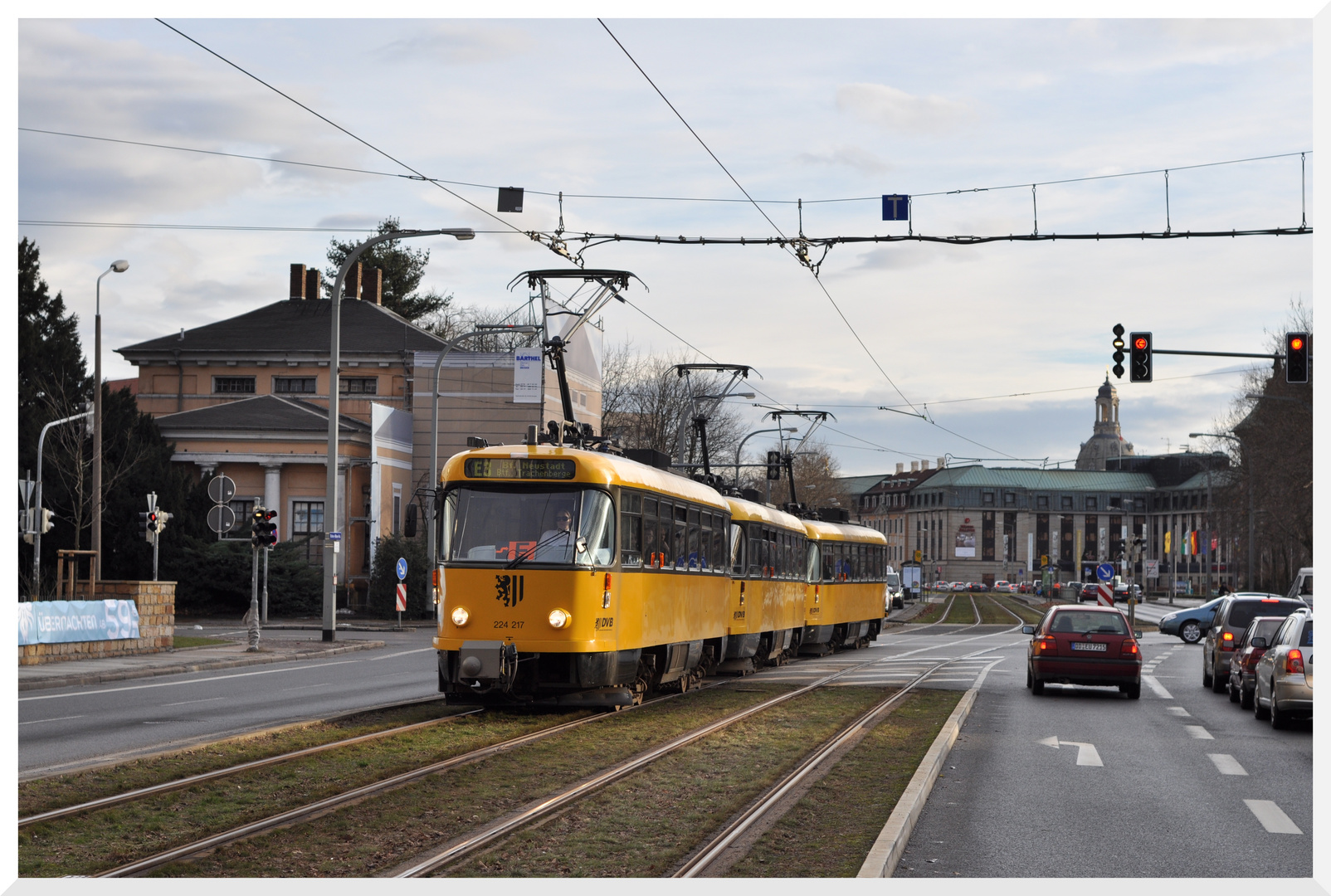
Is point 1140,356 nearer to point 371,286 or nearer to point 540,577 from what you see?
point 540,577

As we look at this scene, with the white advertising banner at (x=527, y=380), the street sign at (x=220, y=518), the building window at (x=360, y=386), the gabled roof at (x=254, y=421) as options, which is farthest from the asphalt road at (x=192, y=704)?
the building window at (x=360, y=386)

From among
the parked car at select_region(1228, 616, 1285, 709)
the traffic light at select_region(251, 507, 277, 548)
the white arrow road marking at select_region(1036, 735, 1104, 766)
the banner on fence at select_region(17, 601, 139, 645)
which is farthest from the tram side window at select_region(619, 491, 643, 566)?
the traffic light at select_region(251, 507, 277, 548)

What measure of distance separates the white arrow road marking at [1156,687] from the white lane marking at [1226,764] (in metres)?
8.64

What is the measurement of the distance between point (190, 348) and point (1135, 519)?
473 ft

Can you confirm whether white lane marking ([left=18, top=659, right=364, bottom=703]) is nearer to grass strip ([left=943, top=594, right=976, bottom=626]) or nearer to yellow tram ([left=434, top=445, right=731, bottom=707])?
yellow tram ([left=434, top=445, right=731, bottom=707])

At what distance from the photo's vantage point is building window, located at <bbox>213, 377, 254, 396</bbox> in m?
69.1

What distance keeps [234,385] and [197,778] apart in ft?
196

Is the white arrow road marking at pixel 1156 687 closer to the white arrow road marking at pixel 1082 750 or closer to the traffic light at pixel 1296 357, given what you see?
the traffic light at pixel 1296 357

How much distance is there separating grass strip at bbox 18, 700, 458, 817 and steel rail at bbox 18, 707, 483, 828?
0.12m

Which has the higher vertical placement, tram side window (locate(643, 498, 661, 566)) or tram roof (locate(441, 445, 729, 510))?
tram roof (locate(441, 445, 729, 510))

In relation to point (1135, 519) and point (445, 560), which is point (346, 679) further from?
point (1135, 519)

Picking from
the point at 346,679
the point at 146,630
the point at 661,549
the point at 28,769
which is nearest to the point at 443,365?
the point at 146,630

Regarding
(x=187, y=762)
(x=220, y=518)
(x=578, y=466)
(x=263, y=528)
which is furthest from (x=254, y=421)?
Answer: (x=187, y=762)

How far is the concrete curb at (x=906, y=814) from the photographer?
837cm
